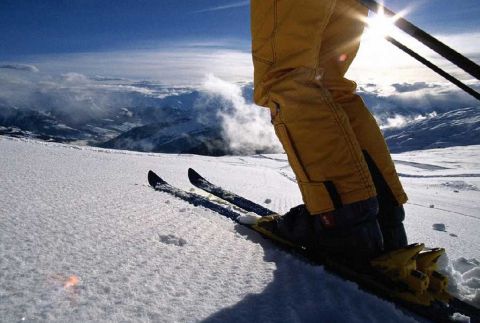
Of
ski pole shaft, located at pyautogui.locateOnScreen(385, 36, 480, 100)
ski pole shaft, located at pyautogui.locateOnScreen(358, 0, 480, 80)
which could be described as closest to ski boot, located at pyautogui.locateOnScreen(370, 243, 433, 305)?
ski pole shaft, located at pyautogui.locateOnScreen(358, 0, 480, 80)

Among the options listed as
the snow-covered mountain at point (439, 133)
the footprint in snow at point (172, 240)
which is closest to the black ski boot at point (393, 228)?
the footprint in snow at point (172, 240)

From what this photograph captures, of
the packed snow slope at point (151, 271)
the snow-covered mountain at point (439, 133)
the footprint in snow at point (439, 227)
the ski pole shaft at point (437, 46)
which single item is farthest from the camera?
the snow-covered mountain at point (439, 133)

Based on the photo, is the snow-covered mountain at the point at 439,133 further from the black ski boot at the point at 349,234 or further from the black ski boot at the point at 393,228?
the black ski boot at the point at 349,234

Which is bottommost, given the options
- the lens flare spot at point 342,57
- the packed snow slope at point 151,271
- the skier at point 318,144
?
the packed snow slope at point 151,271

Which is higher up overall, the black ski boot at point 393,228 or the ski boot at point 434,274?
the black ski boot at point 393,228

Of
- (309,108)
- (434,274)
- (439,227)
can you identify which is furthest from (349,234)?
(439,227)

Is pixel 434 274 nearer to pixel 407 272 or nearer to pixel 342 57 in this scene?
pixel 407 272
